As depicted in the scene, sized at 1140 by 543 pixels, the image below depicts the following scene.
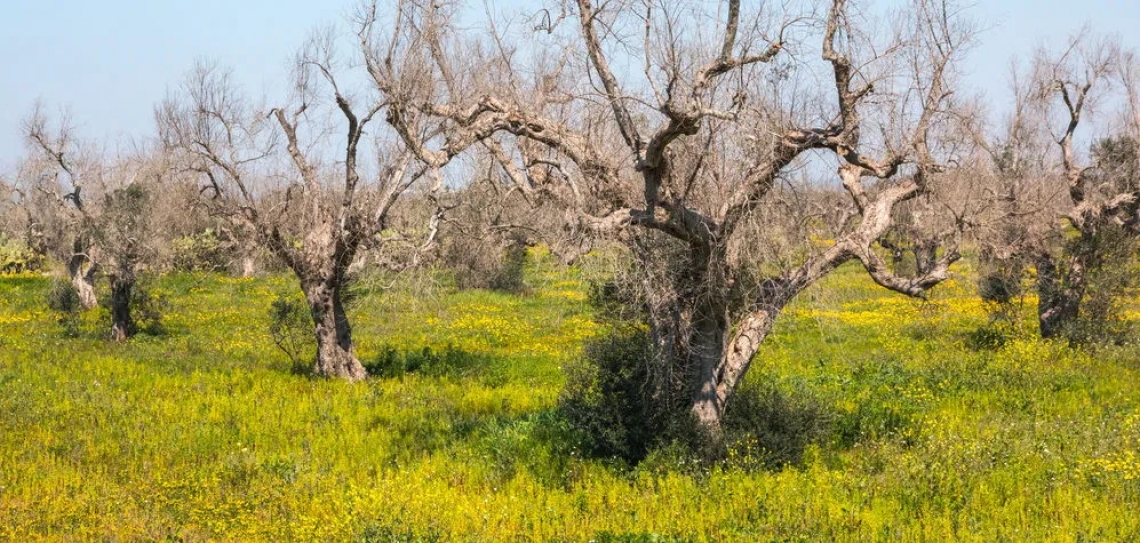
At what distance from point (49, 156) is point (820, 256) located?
23.5m

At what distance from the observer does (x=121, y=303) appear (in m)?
23.1

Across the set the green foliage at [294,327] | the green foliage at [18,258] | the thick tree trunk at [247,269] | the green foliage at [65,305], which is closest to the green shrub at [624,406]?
the green foliage at [294,327]

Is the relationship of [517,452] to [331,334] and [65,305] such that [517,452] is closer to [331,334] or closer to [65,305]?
[331,334]

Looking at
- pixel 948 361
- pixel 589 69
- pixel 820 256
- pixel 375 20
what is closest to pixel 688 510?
pixel 820 256

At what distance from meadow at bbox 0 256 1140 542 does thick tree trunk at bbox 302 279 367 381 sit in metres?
0.41

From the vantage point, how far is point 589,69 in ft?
37.4

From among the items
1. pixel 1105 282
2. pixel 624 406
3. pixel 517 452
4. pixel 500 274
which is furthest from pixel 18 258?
pixel 1105 282

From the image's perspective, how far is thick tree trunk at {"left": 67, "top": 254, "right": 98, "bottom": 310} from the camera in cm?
2944

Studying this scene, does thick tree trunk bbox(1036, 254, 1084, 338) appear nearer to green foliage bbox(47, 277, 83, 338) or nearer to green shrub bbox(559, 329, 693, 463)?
green shrub bbox(559, 329, 693, 463)

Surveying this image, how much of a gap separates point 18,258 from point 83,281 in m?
16.6

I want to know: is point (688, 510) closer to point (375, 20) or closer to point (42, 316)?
point (375, 20)

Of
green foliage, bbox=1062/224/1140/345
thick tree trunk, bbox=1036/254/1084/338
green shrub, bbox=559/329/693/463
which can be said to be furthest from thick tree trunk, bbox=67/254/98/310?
green foliage, bbox=1062/224/1140/345

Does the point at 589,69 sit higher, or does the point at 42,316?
the point at 589,69

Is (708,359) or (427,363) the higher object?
(708,359)
